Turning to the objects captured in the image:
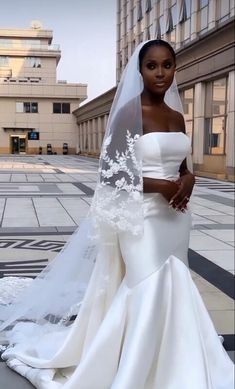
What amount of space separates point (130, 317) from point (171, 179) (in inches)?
24.1

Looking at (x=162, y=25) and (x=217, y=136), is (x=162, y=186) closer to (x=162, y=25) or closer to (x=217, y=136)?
(x=162, y=25)

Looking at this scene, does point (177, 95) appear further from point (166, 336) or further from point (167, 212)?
point (166, 336)

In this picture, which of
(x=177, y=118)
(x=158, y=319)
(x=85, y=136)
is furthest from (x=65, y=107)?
(x=158, y=319)

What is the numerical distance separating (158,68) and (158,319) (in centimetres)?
101

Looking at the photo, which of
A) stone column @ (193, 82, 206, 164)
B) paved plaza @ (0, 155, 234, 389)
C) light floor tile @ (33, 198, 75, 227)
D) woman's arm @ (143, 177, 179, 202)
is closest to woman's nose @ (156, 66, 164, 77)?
woman's arm @ (143, 177, 179, 202)

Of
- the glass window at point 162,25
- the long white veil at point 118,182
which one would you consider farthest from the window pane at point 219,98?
the long white veil at point 118,182

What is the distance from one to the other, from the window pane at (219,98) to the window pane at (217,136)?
278 mm

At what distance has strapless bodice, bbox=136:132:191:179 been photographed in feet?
6.14

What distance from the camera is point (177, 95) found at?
2.17m

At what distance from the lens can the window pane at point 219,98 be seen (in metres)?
15.7

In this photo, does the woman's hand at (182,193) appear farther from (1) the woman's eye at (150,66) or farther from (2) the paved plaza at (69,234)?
(1) the woman's eye at (150,66)

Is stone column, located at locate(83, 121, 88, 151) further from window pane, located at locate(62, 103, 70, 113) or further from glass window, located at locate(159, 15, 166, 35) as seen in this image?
glass window, located at locate(159, 15, 166, 35)

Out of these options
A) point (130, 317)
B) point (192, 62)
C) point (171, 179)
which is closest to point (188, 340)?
point (130, 317)

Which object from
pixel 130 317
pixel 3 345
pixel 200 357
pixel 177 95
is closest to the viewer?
pixel 200 357
